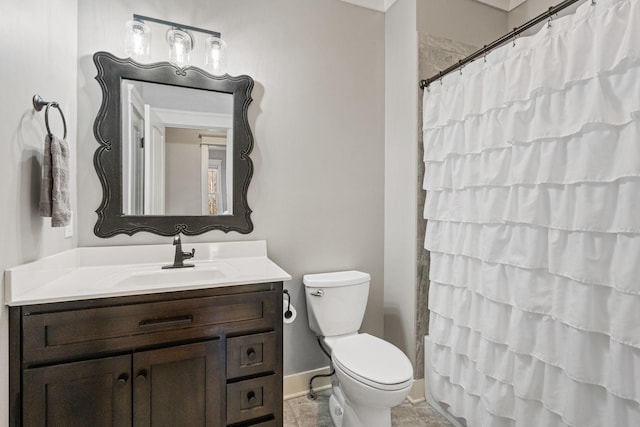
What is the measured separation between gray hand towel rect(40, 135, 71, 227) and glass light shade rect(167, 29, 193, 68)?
794mm

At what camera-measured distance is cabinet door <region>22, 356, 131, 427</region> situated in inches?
42.3

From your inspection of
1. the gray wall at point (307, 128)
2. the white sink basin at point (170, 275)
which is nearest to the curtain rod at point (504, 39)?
the gray wall at point (307, 128)

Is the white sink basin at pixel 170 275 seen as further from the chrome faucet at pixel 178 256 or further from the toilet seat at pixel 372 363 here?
the toilet seat at pixel 372 363

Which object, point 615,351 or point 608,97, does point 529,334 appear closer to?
point 615,351

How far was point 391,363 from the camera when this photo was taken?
5.08ft

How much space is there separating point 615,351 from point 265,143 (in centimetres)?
188

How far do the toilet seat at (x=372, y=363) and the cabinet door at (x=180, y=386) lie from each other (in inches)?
24.0

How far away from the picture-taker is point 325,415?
1879 mm

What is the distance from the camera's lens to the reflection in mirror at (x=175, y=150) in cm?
170

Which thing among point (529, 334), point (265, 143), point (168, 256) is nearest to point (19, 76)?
point (168, 256)

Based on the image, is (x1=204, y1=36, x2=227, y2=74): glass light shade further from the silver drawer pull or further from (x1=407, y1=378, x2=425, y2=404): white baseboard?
(x1=407, y1=378, x2=425, y2=404): white baseboard

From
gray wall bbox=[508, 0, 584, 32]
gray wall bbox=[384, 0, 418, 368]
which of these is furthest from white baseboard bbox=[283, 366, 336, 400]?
gray wall bbox=[508, 0, 584, 32]

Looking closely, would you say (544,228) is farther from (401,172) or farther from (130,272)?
(130,272)

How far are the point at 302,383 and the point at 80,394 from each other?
4.32 ft
